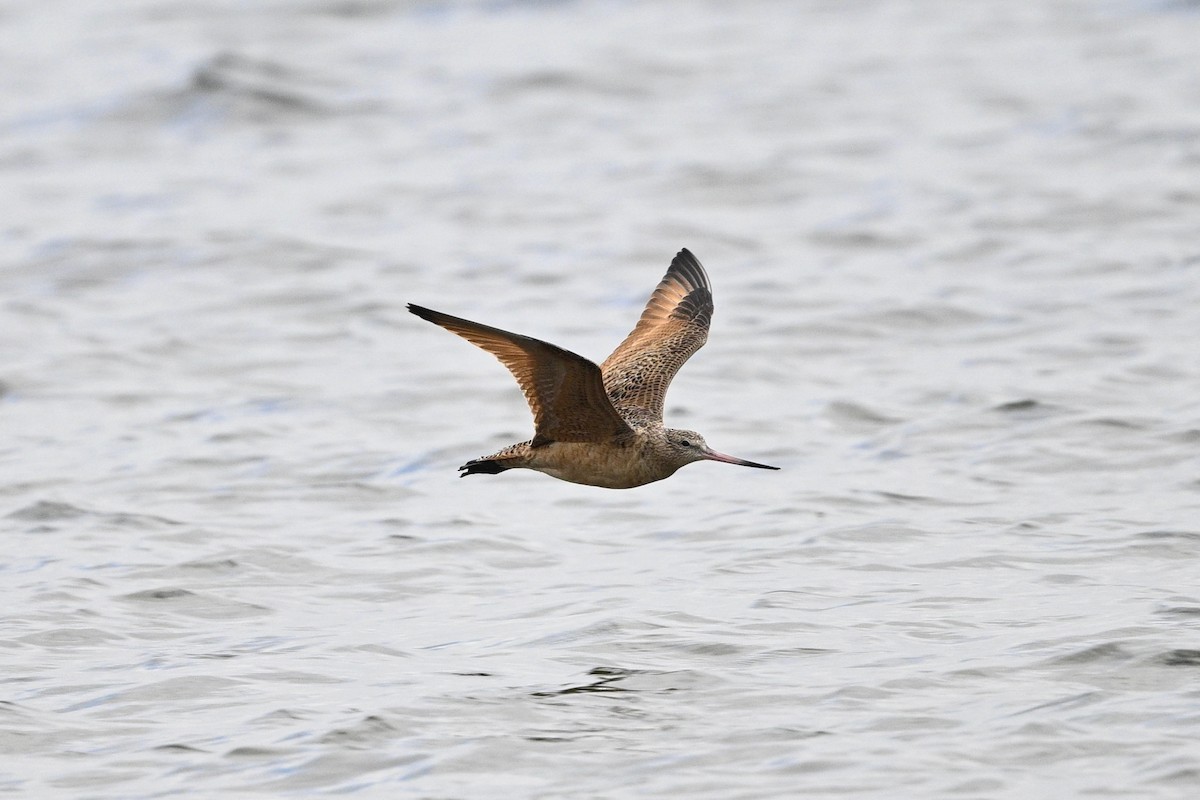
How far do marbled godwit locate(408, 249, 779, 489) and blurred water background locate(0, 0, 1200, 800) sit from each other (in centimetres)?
74

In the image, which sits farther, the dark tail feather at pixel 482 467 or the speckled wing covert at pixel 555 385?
the dark tail feather at pixel 482 467

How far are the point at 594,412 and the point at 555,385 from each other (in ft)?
0.79

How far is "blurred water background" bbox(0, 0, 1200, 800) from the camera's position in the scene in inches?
275

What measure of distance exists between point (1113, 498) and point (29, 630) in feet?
18.2

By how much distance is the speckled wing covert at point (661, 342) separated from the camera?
872cm

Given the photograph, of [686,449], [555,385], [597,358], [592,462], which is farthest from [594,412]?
[597,358]

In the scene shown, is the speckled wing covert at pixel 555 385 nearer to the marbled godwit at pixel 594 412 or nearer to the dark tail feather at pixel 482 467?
the marbled godwit at pixel 594 412

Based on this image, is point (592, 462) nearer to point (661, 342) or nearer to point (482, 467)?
point (482, 467)

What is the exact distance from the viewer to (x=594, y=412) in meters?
7.61

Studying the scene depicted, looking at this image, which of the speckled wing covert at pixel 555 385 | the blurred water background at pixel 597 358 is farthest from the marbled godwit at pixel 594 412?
the blurred water background at pixel 597 358

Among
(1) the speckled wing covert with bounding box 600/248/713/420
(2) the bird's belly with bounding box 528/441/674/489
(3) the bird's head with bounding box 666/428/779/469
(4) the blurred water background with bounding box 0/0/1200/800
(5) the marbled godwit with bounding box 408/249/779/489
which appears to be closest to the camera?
(4) the blurred water background with bounding box 0/0/1200/800

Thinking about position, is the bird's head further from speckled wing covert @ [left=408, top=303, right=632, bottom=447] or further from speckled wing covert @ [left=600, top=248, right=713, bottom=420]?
speckled wing covert @ [left=600, top=248, right=713, bottom=420]

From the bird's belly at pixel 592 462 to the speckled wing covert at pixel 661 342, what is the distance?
575 millimetres

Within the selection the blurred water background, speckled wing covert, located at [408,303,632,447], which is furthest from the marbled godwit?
the blurred water background
